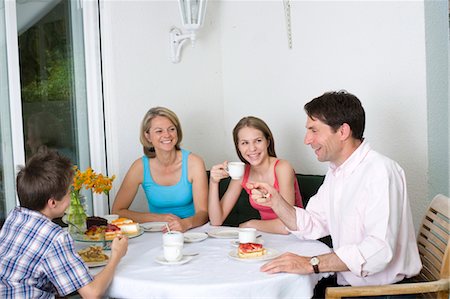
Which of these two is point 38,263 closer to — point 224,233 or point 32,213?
point 32,213

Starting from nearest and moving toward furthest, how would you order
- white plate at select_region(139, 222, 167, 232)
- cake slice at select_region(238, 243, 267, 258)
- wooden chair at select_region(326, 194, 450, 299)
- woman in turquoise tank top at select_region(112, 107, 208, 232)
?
wooden chair at select_region(326, 194, 450, 299)
cake slice at select_region(238, 243, 267, 258)
white plate at select_region(139, 222, 167, 232)
woman in turquoise tank top at select_region(112, 107, 208, 232)

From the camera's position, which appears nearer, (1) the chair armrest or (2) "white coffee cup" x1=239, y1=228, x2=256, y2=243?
(1) the chair armrest

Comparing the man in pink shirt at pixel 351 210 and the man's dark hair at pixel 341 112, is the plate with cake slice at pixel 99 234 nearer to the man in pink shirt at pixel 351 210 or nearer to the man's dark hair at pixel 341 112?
the man in pink shirt at pixel 351 210

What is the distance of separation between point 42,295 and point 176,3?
2.21 meters

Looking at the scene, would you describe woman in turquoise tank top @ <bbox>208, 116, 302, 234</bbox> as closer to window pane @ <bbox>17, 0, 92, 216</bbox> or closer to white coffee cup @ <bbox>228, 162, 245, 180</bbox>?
white coffee cup @ <bbox>228, 162, 245, 180</bbox>

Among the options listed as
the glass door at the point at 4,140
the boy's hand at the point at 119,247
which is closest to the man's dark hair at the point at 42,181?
the boy's hand at the point at 119,247

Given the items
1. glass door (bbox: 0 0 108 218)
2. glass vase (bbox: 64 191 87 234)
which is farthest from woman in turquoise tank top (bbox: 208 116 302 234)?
glass door (bbox: 0 0 108 218)

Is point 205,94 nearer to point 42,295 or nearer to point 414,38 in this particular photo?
point 414,38

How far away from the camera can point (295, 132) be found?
3.21 metres

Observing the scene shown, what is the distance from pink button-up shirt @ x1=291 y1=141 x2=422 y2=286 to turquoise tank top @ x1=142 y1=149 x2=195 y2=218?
0.77 metres

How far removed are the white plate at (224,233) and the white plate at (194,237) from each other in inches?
1.2

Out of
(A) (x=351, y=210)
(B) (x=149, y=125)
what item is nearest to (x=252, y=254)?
(A) (x=351, y=210)

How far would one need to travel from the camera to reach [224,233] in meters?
2.14

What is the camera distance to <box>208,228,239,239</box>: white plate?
2.08 meters
